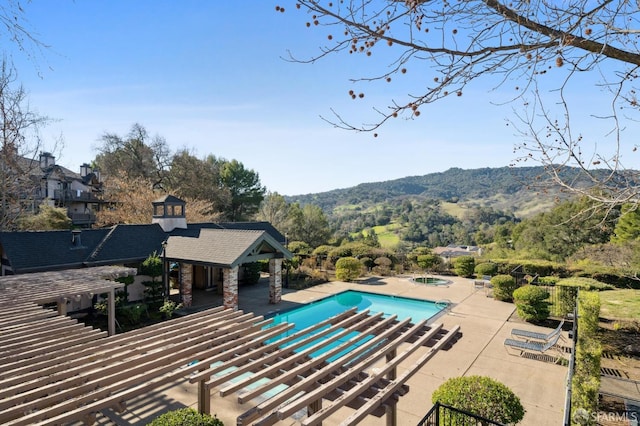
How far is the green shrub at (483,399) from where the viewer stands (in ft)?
18.2

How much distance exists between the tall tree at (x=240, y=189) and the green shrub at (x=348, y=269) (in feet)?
68.0

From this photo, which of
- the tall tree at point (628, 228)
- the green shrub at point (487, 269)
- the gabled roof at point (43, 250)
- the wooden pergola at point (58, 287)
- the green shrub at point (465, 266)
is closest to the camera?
the wooden pergola at point (58, 287)

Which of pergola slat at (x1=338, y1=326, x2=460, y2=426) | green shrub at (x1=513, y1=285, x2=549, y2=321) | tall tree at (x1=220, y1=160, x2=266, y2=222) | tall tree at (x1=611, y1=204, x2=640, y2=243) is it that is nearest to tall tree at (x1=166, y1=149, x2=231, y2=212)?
tall tree at (x1=220, y1=160, x2=266, y2=222)

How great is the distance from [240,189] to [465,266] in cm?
2611

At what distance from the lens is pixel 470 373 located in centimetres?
949

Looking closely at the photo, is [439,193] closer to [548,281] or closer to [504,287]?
[548,281]

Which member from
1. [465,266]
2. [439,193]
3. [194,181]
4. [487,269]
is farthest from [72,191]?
[439,193]

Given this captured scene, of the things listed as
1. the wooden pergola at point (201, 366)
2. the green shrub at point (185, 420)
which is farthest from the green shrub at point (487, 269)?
the green shrub at point (185, 420)

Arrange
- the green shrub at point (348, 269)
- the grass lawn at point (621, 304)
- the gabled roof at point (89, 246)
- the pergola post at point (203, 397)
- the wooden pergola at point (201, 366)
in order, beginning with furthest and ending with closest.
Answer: the green shrub at point (348, 269) → the gabled roof at point (89, 246) → the grass lawn at point (621, 304) → the pergola post at point (203, 397) → the wooden pergola at point (201, 366)

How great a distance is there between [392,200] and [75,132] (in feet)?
301

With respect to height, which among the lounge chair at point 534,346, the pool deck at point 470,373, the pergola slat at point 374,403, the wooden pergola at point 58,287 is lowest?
the pool deck at point 470,373

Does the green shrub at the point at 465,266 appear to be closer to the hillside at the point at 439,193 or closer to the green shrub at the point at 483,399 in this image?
the green shrub at the point at 483,399

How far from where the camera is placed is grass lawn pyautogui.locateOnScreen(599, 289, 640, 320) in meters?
11.7

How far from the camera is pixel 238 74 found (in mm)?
15344
